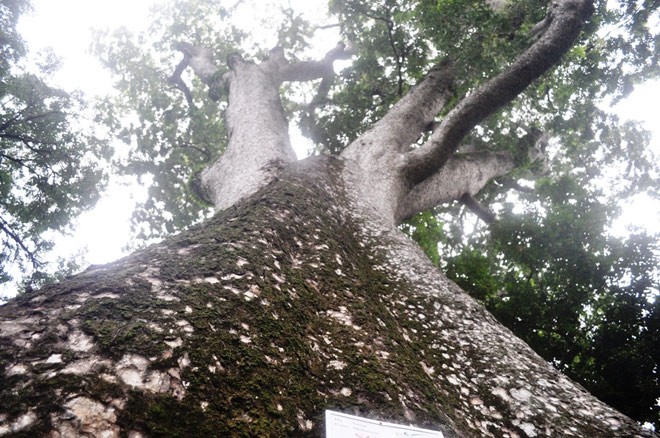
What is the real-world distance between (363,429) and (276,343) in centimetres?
48

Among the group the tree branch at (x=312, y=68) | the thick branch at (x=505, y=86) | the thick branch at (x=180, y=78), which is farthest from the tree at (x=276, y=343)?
the thick branch at (x=180, y=78)

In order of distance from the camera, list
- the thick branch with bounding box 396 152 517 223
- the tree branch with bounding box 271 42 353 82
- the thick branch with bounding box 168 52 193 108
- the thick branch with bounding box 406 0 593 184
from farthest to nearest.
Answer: the thick branch with bounding box 168 52 193 108, the tree branch with bounding box 271 42 353 82, the thick branch with bounding box 396 152 517 223, the thick branch with bounding box 406 0 593 184

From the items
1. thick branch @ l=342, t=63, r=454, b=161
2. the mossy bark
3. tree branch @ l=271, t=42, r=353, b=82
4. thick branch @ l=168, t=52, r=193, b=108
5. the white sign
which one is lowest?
the white sign

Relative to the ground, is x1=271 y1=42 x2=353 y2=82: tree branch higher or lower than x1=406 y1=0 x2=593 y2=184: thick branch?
higher

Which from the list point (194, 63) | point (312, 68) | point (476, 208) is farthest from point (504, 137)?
point (194, 63)

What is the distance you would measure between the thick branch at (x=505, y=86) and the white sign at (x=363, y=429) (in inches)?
170

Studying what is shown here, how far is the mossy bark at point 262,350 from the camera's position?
116cm

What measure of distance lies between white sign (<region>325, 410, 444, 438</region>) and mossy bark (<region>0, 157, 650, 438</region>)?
0.04 metres

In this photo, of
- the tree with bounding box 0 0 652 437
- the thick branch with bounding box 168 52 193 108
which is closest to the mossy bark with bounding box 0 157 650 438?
the tree with bounding box 0 0 652 437

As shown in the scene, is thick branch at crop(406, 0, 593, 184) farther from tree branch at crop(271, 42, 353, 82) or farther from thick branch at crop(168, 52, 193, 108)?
thick branch at crop(168, 52, 193, 108)

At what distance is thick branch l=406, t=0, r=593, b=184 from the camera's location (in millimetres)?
5188

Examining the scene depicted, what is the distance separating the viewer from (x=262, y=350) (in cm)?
158

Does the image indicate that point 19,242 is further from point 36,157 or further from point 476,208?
point 476,208

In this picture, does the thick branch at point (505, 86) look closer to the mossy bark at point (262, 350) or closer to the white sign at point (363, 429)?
the mossy bark at point (262, 350)
